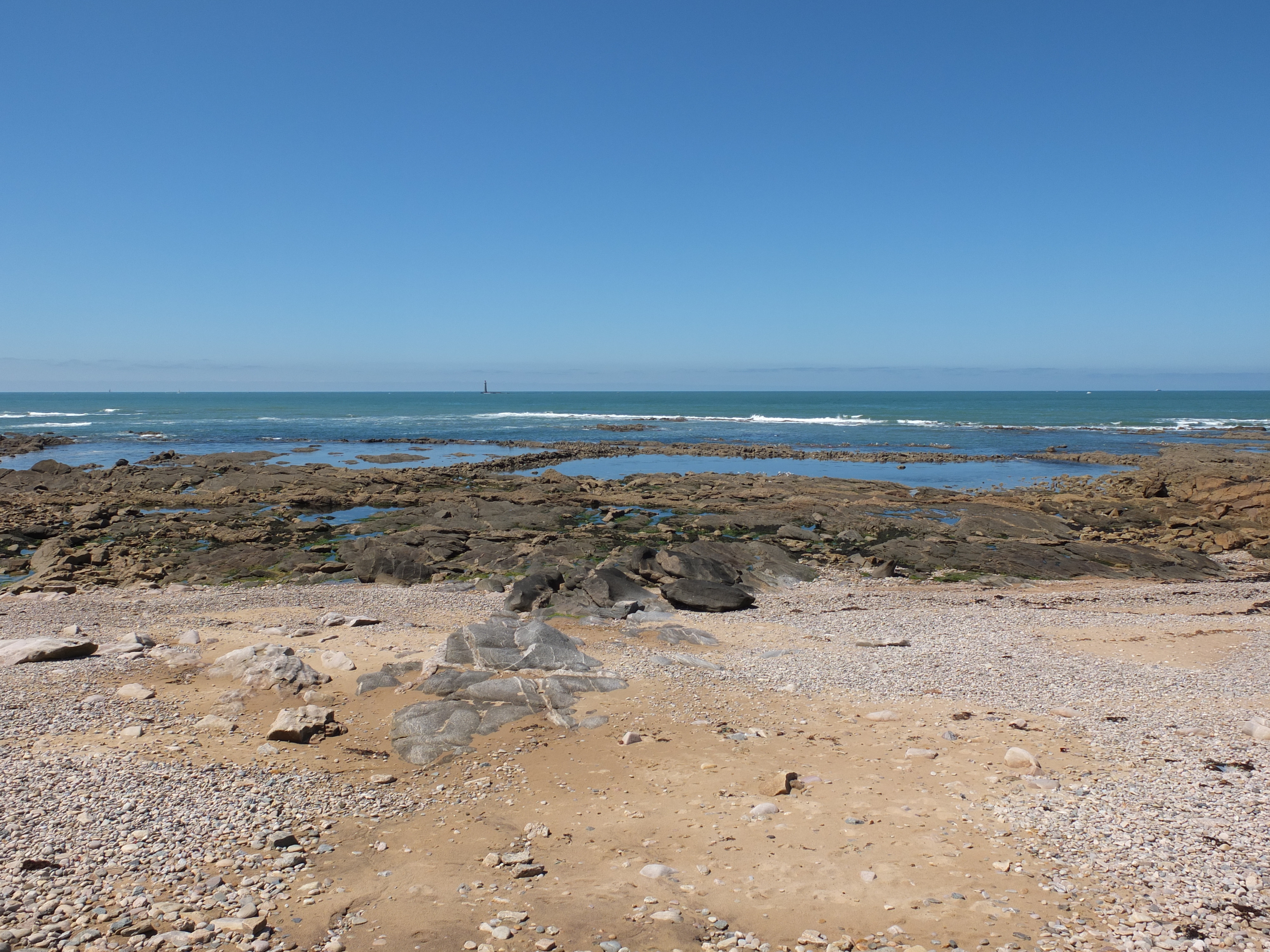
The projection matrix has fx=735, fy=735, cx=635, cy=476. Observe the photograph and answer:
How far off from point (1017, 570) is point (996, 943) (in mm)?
18391

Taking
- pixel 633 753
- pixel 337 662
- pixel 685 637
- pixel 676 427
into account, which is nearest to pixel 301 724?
pixel 337 662

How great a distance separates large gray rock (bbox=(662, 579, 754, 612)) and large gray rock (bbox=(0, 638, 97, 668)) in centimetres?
1166

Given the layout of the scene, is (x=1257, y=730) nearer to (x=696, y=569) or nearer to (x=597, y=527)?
A: (x=696, y=569)

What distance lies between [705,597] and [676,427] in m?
70.4

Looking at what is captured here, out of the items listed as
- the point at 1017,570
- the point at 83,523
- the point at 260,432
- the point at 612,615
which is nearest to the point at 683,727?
the point at 612,615

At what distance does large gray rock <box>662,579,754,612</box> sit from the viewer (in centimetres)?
1786

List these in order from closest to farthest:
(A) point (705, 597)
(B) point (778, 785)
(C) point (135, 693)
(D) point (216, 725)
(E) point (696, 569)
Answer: (B) point (778, 785) → (D) point (216, 725) → (C) point (135, 693) → (A) point (705, 597) → (E) point (696, 569)

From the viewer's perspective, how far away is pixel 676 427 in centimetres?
8775

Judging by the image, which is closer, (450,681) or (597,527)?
(450,681)

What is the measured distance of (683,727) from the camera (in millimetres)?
10492

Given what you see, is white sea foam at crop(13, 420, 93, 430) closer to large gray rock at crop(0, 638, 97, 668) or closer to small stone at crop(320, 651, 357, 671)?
large gray rock at crop(0, 638, 97, 668)

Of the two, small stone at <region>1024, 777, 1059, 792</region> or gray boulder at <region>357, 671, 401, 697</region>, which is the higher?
small stone at <region>1024, 777, 1059, 792</region>

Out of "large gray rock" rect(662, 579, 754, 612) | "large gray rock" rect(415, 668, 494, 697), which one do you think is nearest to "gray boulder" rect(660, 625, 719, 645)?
"large gray rock" rect(662, 579, 754, 612)

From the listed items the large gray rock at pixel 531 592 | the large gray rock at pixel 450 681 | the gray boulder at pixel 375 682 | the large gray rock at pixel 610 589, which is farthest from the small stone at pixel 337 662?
the large gray rock at pixel 610 589
